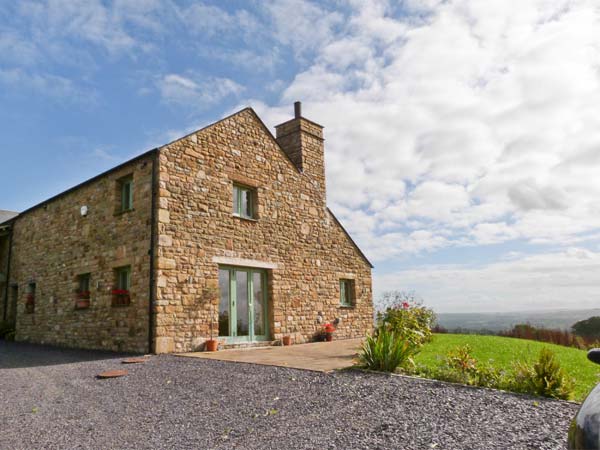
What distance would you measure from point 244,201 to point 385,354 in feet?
22.3

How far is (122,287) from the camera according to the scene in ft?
34.6

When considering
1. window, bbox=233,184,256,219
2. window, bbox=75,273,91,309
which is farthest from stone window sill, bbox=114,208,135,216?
window, bbox=233,184,256,219

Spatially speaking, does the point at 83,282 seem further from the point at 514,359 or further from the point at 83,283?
the point at 514,359

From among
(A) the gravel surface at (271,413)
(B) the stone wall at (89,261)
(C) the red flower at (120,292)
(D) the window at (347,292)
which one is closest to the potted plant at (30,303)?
(B) the stone wall at (89,261)

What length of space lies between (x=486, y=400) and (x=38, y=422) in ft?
16.0

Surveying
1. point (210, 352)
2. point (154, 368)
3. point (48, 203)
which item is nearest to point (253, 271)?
point (210, 352)

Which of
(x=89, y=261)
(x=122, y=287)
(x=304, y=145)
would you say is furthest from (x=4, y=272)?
(x=304, y=145)

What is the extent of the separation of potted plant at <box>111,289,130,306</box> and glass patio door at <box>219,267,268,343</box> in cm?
212

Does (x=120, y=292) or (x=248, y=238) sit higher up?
(x=248, y=238)

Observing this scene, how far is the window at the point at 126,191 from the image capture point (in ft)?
36.0

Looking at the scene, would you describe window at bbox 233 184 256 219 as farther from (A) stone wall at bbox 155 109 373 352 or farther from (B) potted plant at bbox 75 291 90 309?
(B) potted plant at bbox 75 291 90 309

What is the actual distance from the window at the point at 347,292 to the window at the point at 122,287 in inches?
284

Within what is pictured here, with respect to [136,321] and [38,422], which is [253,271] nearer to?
[136,321]

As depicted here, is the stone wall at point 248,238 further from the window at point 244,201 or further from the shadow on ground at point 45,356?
the shadow on ground at point 45,356
